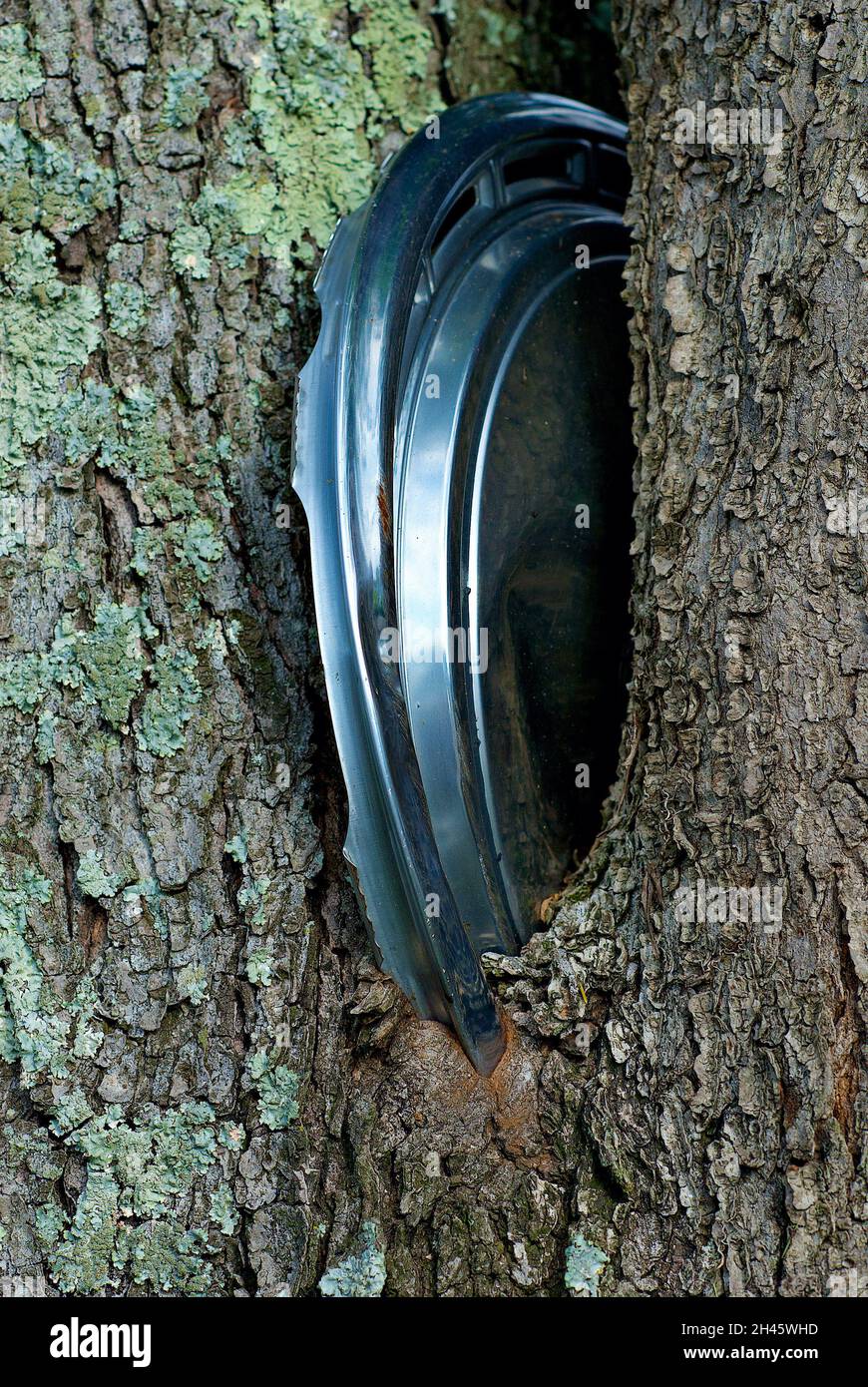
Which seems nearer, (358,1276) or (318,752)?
(358,1276)

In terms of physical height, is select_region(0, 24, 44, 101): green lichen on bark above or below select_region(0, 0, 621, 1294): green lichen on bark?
above

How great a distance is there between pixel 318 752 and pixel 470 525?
1.13ft

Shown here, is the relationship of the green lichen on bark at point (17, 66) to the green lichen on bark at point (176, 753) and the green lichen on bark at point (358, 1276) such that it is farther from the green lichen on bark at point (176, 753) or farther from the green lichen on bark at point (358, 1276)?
the green lichen on bark at point (358, 1276)

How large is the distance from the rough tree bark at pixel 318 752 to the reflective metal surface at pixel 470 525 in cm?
12

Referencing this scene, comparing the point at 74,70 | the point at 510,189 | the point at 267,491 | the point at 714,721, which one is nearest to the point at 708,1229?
the point at 714,721

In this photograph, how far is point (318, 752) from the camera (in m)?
1.44

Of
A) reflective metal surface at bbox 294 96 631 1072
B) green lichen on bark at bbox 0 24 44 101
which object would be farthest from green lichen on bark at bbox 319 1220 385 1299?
green lichen on bark at bbox 0 24 44 101

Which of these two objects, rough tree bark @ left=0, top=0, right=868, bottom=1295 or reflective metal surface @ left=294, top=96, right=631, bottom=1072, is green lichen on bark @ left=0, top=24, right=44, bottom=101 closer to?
rough tree bark @ left=0, top=0, right=868, bottom=1295

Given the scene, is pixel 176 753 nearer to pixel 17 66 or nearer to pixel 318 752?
pixel 318 752

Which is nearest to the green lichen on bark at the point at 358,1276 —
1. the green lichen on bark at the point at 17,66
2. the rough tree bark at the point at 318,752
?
the rough tree bark at the point at 318,752

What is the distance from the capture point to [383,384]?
1.27m

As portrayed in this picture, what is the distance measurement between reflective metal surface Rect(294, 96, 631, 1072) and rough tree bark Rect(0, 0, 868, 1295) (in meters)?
0.12

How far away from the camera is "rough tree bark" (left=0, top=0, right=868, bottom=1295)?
1.21 metres

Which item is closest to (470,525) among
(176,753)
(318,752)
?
(318,752)
